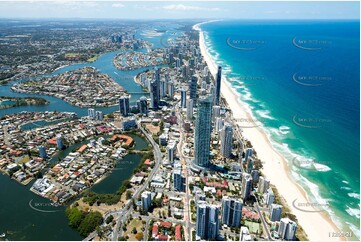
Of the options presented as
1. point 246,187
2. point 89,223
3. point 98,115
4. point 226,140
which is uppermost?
point 226,140

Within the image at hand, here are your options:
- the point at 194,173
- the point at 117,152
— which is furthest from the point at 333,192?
the point at 117,152

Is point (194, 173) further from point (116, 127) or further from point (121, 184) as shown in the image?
point (116, 127)

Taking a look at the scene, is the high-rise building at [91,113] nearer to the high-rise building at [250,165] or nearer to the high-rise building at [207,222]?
the high-rise building at [250,165]

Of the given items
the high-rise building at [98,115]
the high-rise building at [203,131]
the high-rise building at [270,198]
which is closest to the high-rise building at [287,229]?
the high-rise building at [270,198]

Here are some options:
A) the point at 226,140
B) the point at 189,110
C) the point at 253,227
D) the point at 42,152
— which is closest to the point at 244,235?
the point at 253,227

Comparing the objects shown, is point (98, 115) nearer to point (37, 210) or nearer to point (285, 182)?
point (37, 210)

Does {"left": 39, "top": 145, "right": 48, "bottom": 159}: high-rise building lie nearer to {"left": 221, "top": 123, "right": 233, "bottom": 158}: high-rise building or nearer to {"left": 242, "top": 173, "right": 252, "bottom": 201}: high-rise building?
{"left": 221, "top": 123, "right": 233, "bottom": 158}: high-rise building
